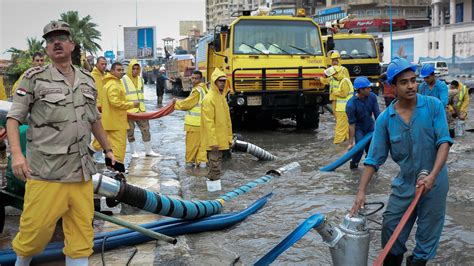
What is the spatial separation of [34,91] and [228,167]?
6046 mm

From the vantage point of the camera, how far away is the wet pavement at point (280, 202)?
16.1ft

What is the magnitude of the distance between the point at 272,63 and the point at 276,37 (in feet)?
2.61

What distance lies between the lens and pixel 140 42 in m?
31.7

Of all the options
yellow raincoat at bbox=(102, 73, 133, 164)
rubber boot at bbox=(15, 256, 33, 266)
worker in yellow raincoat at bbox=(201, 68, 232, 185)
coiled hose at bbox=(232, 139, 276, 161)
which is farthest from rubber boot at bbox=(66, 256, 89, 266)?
coiled hose at bbox=(232, 139, 276, 161)

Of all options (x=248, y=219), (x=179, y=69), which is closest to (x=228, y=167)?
(x=248, y=219)

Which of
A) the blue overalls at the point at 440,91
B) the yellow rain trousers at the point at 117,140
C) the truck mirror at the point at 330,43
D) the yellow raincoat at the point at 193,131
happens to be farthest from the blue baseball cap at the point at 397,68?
the truck mirror at the point at 330,43

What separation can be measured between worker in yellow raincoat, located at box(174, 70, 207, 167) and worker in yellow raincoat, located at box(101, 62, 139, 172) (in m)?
1.21

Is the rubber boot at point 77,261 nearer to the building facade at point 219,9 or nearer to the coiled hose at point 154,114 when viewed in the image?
the coiled hose at point 154,114

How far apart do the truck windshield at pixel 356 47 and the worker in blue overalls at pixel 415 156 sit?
15721mm

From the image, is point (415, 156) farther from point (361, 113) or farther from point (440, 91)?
point (440, 91)

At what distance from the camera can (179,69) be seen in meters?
31.5

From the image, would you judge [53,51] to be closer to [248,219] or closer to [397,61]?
[397,61]

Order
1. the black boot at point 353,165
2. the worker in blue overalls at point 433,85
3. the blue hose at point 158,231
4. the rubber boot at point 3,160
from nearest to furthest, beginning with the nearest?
1. the blue hose at point 158,231
2. the rubber boot at point 3,160
3. the black boot at point 353,165
4. the worker in blue overalls at point 433,85

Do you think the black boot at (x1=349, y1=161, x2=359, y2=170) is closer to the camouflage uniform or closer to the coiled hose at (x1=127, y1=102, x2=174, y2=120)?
the coiled hose at (x1=127, y1=102, x2=174, y2=120)
